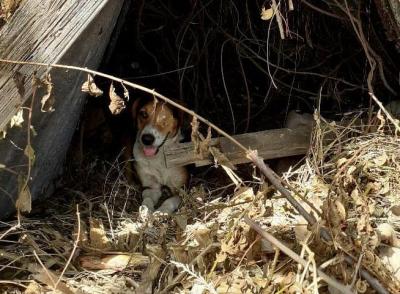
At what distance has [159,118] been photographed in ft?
12.4

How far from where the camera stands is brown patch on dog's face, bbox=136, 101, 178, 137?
3.77 m

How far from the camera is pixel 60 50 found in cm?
238

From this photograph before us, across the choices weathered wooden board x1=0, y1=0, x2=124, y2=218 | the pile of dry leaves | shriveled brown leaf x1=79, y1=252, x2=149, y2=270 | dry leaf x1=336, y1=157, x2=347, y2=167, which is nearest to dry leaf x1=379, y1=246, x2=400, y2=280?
the pile of dry leaves

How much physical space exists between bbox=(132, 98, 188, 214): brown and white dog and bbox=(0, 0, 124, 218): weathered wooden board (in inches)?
22.6

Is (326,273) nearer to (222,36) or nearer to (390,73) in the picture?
(390,73)

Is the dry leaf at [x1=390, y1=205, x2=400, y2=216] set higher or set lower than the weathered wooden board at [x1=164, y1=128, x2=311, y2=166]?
lower

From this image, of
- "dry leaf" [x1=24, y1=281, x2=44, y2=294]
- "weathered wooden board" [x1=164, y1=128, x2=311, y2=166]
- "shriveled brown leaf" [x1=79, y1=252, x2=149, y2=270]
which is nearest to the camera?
"dry leaf" [x1=24, y1=281, x2=44, y2=294]

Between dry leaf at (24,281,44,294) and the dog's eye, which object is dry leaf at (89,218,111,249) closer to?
dry leaf at (24,281,44,294)

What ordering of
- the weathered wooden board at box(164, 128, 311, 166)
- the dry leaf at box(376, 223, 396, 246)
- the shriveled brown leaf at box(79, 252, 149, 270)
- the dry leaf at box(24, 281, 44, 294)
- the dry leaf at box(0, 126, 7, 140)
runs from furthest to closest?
the weathered wooden board at box(164, 128, 311, 166), the shriveled brown leaf at box(79, 252, 149, 270), the dry leaf at box(376, 223, 396, 246), the dry leaf at box(24, 281, 44, 294), the dry leaf at box(0, 126, 7, 140)

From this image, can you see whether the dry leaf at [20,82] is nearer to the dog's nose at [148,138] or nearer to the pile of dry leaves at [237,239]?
the pile of dry leaves at [237,239]

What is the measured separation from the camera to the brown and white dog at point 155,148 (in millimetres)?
3764

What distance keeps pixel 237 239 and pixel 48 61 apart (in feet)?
3.62

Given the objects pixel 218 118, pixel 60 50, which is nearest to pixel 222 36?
pixel 218 118

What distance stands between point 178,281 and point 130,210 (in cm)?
107
